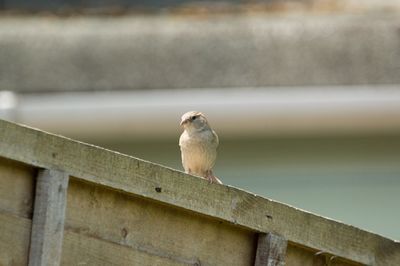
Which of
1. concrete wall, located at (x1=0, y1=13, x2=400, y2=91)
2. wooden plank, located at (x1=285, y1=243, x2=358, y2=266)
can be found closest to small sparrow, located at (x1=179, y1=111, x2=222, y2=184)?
wooden plank, located at (x1=285, y1=243, x2=358, y2=266)

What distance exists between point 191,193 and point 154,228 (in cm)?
18

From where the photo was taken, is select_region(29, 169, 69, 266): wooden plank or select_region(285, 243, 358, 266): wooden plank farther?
select_region(285, 243, 358, 266): wooden plank

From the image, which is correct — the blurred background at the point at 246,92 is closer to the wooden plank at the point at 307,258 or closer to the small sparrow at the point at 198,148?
the small sparrow at the point at 198,148

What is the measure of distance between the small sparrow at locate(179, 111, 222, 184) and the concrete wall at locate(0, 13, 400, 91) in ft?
11.0

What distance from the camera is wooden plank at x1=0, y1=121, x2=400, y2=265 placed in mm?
4691

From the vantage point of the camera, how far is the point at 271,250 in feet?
17.9

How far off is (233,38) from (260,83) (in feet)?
1.55

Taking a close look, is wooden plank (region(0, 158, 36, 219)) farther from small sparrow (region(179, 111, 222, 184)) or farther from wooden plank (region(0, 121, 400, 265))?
small sparrow (region(179, 111, 222, 184))

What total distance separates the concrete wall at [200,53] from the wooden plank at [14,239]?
21.3 ft

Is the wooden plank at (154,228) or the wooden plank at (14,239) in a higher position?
the wooden plank at (154,228)

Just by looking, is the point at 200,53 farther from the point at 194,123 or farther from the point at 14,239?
the point at 14,239

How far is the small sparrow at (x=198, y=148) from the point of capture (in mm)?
7473

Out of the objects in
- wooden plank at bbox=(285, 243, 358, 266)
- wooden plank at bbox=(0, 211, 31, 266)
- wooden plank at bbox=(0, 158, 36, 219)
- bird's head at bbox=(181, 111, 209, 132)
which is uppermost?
bird's head at bbox=(181, 111, 209, 132)

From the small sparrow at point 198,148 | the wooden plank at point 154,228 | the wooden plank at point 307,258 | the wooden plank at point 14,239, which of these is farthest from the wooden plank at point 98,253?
the small sparrow at point 198,148
